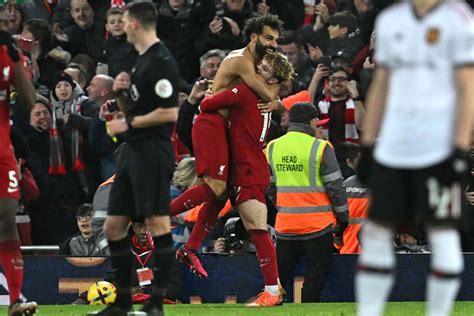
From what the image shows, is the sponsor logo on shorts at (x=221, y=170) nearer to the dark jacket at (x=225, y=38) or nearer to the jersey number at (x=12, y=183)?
the jersey number at (x=12, y=183)

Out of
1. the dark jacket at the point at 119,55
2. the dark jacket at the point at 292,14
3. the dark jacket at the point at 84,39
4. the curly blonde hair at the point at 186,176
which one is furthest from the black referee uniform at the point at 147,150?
the dark jacket at the point at 292,14

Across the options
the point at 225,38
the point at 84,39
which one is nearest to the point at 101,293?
the point at 225,38

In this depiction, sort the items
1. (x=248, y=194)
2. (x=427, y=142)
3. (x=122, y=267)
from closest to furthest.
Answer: (x=427, y=142) < (x=122, y=267) < (x=248, y=194)

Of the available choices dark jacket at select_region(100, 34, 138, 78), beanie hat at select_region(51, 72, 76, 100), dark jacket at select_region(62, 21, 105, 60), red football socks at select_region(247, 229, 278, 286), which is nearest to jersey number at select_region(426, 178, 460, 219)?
red football socks at select_region(247, 229, 278, 286)

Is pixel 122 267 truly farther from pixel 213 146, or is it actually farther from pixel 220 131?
pixel 220 131

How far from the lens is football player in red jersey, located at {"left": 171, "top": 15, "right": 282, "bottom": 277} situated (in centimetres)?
1334

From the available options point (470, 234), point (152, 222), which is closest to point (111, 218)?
point (152, 222)

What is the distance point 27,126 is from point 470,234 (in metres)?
5.71

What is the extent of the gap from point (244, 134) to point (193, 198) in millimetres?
850

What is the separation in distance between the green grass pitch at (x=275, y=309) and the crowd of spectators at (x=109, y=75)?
2048 mm

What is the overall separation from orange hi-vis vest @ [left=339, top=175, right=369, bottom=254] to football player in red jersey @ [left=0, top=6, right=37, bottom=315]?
542 centimetres

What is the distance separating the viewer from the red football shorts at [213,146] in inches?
528

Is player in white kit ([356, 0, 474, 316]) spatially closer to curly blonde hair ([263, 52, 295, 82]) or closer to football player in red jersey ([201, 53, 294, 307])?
football player in red jersey ([201, 53, 294, 307])

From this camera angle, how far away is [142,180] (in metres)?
10.3
